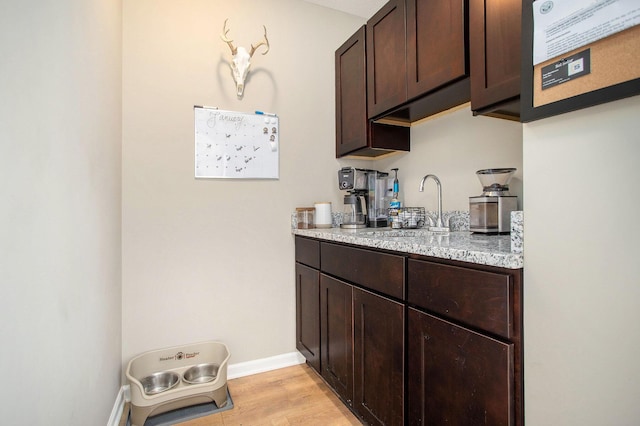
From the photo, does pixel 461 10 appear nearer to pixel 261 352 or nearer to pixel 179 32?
pixel 179 32

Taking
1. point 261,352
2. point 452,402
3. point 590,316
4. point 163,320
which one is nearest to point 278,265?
point 261,352

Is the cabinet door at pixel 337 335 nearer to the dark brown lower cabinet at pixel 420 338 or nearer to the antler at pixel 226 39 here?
the dark brown lower cabinet at pixel 420 338

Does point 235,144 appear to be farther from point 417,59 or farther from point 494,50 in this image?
point 494,50

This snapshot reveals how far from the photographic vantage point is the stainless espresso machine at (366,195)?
7.13 feet

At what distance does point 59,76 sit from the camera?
92 centimetres

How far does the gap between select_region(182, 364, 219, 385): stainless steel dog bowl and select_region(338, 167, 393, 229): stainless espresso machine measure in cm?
129

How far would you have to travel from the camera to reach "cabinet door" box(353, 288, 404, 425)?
122cm

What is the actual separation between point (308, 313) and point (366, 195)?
0.95 metres

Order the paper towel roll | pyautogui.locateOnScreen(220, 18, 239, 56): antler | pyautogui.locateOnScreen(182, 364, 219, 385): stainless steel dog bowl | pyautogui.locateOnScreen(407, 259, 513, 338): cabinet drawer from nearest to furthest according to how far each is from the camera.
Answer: pyautogui.locateOnScreen(407, 259, 513, 338): cabinet drawer, pyautogui.locateOnScreen(182, 364, 219, 385): stainless steel dog bowl, pyautogui.locateOnScreen(220, 18, 239, 56): antler, the paper towel roll

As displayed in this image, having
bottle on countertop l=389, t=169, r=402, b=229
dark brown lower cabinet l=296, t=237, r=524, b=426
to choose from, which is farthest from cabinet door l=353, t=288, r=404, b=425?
bottle on countertop l=389, t=169, r=402, b=229

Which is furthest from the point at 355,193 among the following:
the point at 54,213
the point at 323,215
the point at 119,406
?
the point at 119,406

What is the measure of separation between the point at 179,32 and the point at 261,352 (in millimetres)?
2272

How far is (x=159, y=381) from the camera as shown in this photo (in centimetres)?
182

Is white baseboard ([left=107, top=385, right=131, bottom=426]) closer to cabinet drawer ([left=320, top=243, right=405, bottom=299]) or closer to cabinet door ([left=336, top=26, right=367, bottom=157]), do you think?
cabinet drawer ([left=320, top=243, right=405, bottom=299])
